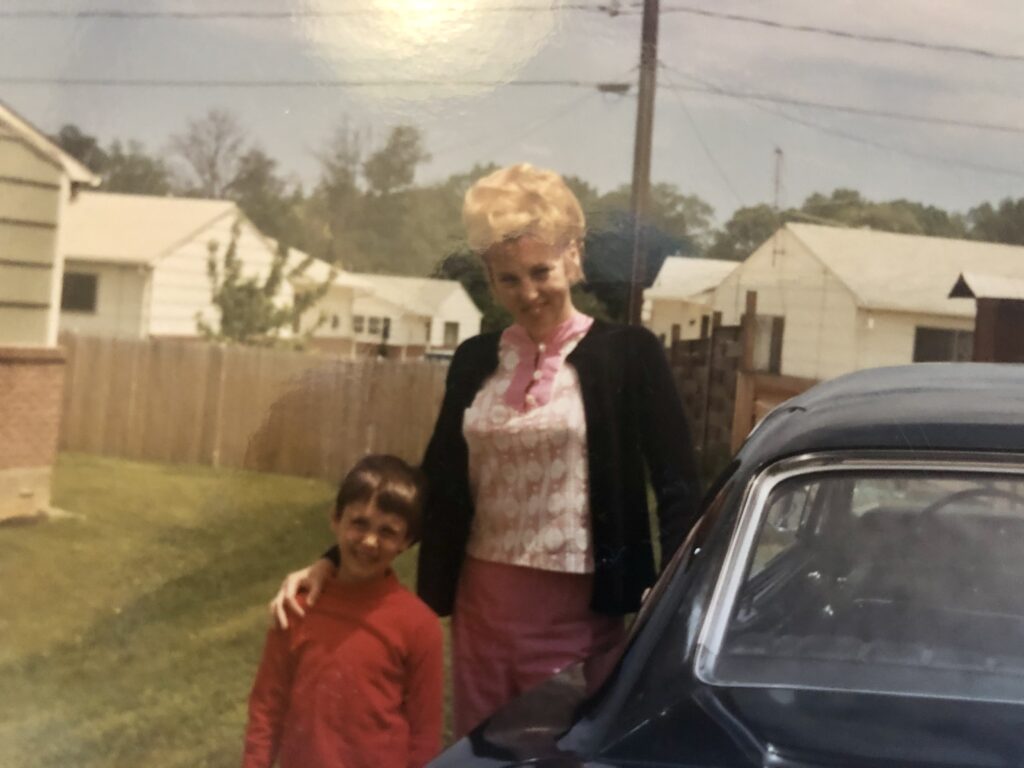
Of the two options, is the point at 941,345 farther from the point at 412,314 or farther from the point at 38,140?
the point at 38,140

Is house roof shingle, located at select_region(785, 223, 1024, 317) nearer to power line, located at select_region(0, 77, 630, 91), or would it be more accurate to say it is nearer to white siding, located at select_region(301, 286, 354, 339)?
power line, located at select_region(0, 77, 630, 91)

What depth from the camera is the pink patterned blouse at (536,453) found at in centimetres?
195

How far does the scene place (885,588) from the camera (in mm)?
1505

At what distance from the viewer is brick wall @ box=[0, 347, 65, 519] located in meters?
2.70

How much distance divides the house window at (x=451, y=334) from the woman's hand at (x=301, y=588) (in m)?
0.60

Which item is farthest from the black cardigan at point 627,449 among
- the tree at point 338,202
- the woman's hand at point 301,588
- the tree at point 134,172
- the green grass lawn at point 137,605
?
the tree at point 134,172

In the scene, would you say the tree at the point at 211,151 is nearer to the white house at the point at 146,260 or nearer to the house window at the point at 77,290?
the white house at the point at 146,260

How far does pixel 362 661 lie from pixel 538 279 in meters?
0.76

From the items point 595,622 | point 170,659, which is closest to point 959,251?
point 595,622

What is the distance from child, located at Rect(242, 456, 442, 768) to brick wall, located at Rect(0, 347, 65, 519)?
40.5 inches

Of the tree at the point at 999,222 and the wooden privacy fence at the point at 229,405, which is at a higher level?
the tree at the point at 999,222

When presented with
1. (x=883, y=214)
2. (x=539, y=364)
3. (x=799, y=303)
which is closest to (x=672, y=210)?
→ (x=799, y=303)

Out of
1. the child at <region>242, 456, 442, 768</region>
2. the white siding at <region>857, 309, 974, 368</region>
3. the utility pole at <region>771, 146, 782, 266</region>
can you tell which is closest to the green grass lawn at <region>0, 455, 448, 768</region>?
the child at <region>242, 456, 442, 768</region>

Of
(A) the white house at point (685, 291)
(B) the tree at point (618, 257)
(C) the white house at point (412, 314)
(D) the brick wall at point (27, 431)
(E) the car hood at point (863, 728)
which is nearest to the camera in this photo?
(E) the car hood at point (863, 728)
